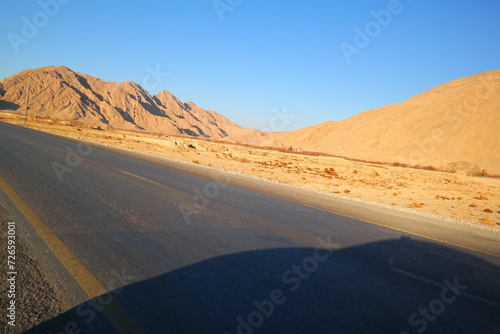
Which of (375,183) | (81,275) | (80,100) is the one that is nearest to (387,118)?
(375,183)

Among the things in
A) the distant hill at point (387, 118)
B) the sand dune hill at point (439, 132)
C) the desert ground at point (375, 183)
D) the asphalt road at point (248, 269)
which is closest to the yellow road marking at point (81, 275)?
the asphalt road at point (248, 269)

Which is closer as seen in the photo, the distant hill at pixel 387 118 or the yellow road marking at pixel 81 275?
the yellow road marking at pixel 81 275

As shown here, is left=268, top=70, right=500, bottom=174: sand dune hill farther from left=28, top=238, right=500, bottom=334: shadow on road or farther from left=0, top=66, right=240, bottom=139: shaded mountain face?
left=0, top=66, right=240, bottom=139: shaded mountain face

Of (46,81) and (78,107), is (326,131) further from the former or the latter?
(46,81)

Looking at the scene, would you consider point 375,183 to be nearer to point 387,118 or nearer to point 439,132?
point 439,132

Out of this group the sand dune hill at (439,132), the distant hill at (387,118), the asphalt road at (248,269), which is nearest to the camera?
the asphalt road at (248,269)

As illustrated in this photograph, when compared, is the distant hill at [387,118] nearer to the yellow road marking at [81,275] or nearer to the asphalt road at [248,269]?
the asphalt road at [248,269]

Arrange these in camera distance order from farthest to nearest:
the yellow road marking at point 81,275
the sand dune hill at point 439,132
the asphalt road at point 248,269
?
the sand dune hill at point 439,132 < the asphalt road at point 248,269 < the yellow road marking at point 81,275

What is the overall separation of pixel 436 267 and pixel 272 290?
129 inches

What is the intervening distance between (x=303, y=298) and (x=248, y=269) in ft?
2.75

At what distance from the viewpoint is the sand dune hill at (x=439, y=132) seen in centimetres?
6197

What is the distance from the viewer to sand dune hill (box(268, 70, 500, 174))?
62.0m

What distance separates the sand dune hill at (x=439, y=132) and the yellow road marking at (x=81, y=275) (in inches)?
2542

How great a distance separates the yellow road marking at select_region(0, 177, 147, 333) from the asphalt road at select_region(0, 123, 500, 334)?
24 mm
